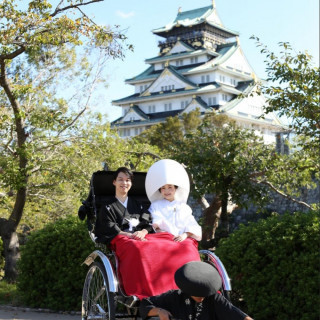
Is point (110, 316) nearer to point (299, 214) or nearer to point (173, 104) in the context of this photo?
point (299, 214)

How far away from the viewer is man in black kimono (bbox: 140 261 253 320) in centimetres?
371

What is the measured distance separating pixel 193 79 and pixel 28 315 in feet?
148

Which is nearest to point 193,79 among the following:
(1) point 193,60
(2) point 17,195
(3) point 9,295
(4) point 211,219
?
(1) point 193,60

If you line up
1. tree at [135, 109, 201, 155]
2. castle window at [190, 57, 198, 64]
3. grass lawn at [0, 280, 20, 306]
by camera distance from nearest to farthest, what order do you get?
grass lawn at [0, 280, 20, 306] < tree at [135, 109, 201, 155] < castle window at [190, 57, 198, 64]

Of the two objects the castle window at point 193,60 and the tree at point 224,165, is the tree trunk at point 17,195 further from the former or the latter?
the castle window at point 193,60

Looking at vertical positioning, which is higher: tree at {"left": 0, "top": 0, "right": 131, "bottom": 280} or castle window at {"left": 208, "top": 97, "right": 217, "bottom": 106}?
castle window at {"left": 208, "top": 97, "right": 217, "bottom": 106}

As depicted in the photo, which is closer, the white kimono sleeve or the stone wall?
the white kimono sleeve

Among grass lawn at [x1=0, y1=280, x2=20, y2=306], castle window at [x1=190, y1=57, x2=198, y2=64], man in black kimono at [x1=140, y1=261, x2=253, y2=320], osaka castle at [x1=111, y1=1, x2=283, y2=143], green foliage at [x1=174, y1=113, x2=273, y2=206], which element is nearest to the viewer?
man in black kimono at [x1=140, y1=261, x2=253, y2=320]

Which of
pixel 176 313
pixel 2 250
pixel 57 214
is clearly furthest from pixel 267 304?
pixel 57 214

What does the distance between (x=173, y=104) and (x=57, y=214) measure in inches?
1460

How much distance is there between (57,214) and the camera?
13539 millimetres

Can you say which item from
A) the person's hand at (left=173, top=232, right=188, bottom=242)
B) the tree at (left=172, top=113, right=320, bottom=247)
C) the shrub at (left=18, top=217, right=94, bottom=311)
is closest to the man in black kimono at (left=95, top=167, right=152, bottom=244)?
the person's hand at (left=173, top=232, right=188, bottom=242)

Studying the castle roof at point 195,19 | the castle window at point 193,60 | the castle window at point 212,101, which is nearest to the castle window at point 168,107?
the castle window at point 212,101

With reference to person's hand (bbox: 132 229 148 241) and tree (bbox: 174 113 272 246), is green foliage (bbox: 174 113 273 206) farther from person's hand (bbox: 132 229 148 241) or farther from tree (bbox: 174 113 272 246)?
person's hand (bbox: 132 229 148 241)
